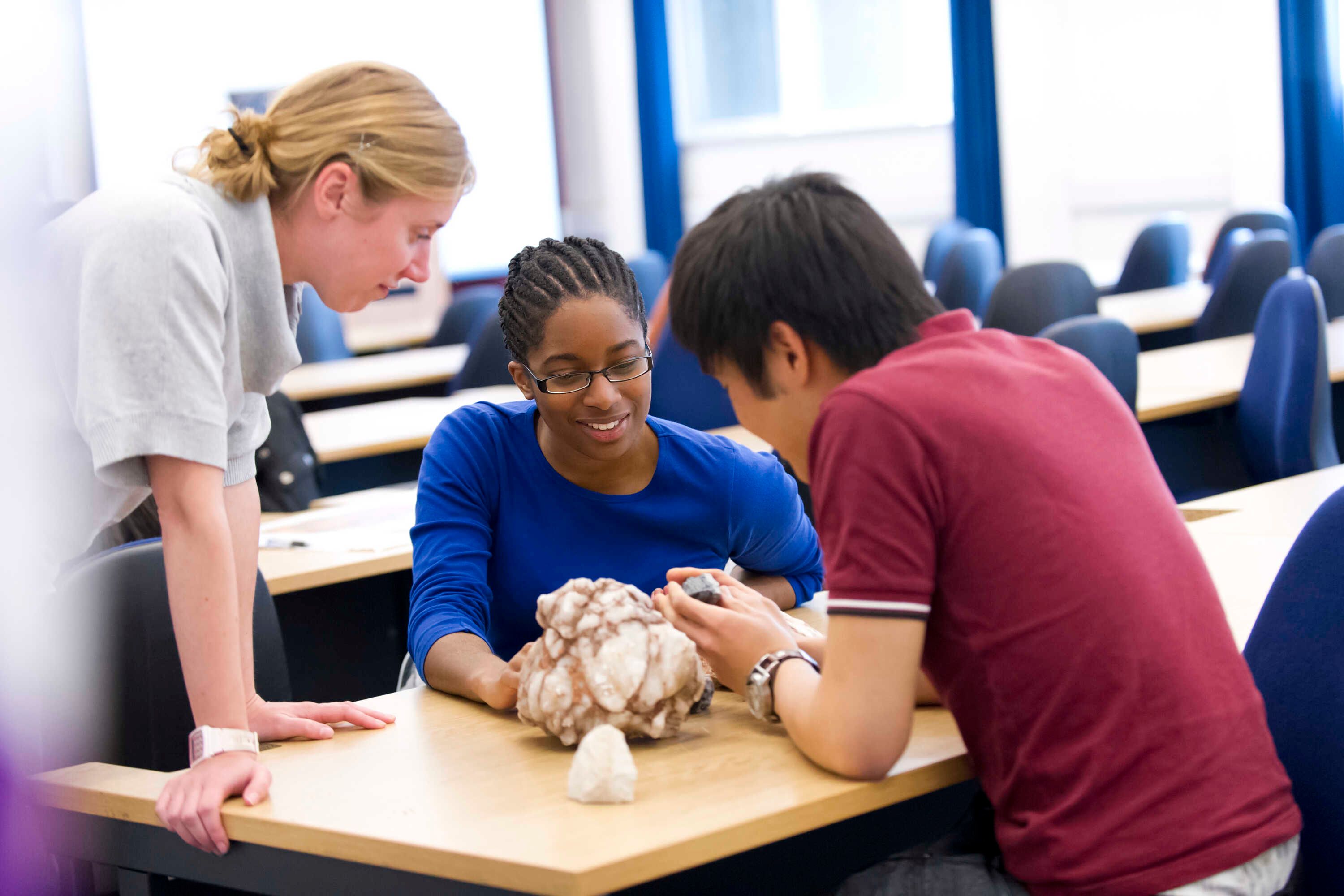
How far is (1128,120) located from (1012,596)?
23.6 feet

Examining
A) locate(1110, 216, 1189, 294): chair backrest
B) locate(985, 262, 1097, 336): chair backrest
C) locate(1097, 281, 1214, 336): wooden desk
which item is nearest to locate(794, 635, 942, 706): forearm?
locate(985, 262, 1097, 336): chair backrest

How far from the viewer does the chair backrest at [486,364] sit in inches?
184

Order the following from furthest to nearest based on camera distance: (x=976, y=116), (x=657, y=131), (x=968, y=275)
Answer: (x=657, y=131)
(x=976, y=116)
(x=968, y=275)

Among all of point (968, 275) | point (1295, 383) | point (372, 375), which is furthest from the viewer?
point (968, 275)

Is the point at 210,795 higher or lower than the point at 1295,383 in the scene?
lower

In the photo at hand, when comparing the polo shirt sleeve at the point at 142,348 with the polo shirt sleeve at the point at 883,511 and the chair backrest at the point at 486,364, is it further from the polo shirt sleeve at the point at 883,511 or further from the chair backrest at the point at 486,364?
the chair backrest at the point at 486,364

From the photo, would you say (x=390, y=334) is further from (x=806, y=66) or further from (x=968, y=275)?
(x=806, y=66)

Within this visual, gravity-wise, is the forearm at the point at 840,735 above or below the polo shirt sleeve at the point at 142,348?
below

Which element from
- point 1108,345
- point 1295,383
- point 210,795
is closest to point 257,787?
point 210,795

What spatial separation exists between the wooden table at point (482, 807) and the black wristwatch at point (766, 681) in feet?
0.08

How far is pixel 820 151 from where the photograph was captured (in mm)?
8898

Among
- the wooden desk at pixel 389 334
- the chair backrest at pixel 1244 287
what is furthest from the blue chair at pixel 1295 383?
the wooden desk at pixel 389 334

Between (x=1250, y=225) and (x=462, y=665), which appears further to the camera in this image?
(x=1250, y=225)

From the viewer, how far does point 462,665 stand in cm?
150
